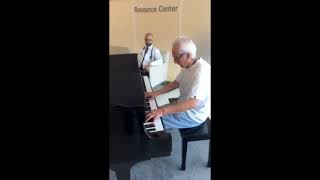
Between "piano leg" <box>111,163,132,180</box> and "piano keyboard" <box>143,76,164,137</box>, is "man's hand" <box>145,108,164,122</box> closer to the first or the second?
"piano keyboard" <box>143,76,164,137</box>

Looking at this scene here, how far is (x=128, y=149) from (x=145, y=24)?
0.34 metres

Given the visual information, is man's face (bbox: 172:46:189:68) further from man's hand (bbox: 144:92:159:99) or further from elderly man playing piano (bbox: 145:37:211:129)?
man's hand (bbox: 144:92:159:99)

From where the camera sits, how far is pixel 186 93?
982mm

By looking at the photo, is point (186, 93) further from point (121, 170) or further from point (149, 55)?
point (121, 170)

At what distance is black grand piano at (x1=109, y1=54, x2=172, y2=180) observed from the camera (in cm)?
95

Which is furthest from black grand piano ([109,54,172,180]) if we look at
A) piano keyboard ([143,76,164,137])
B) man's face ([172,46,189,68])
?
man's face ([172,46,189,68])

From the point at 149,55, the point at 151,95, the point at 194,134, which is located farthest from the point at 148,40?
the point at 194,134

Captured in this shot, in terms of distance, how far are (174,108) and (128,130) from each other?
14 cm

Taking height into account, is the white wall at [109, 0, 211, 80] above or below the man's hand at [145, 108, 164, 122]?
above

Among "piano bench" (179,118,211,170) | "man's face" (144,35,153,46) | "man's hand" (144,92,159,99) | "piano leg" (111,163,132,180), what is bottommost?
"piano leg" (111,163,132,180)

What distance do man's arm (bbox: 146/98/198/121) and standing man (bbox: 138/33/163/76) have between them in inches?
4.9
